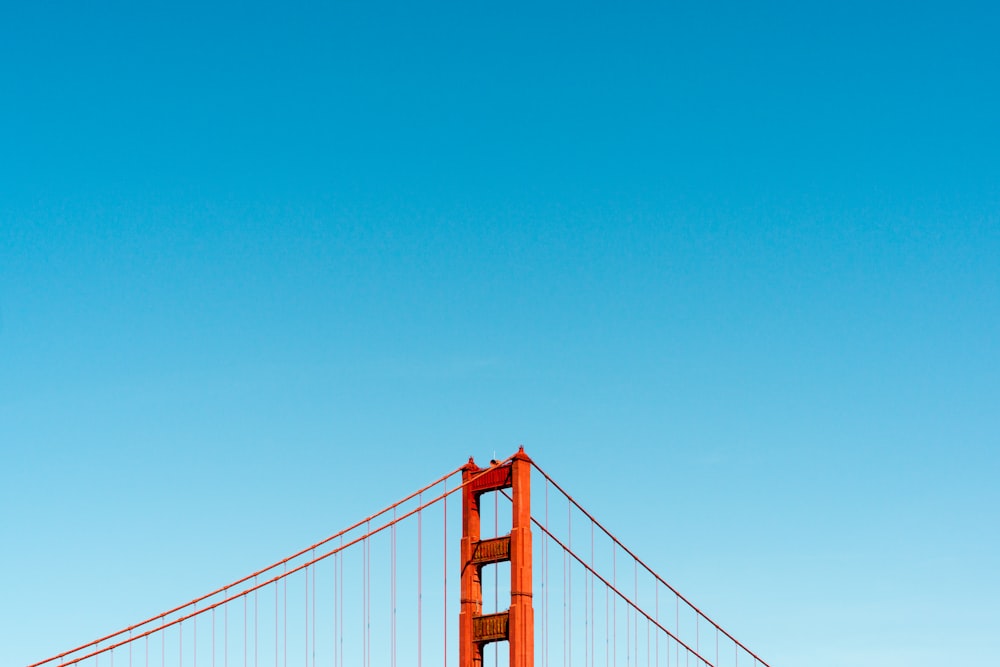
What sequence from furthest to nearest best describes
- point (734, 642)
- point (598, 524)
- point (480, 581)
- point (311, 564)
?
point (734, 642) → point (598, 524) → point (311, 564) → point (480, 581)

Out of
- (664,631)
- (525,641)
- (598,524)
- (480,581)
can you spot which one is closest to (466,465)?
(480,581)

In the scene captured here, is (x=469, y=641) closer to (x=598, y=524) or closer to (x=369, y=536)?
(x=369, y=536)

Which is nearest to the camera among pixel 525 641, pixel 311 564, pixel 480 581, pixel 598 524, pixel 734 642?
→ pixel 525 641

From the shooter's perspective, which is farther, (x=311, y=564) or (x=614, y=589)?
(x=614, y=589)

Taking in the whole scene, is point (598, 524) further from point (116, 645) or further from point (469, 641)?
point (116, 645)

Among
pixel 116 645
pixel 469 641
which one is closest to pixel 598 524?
pixel 469 641

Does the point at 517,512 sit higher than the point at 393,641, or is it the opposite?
the point at 517,512
